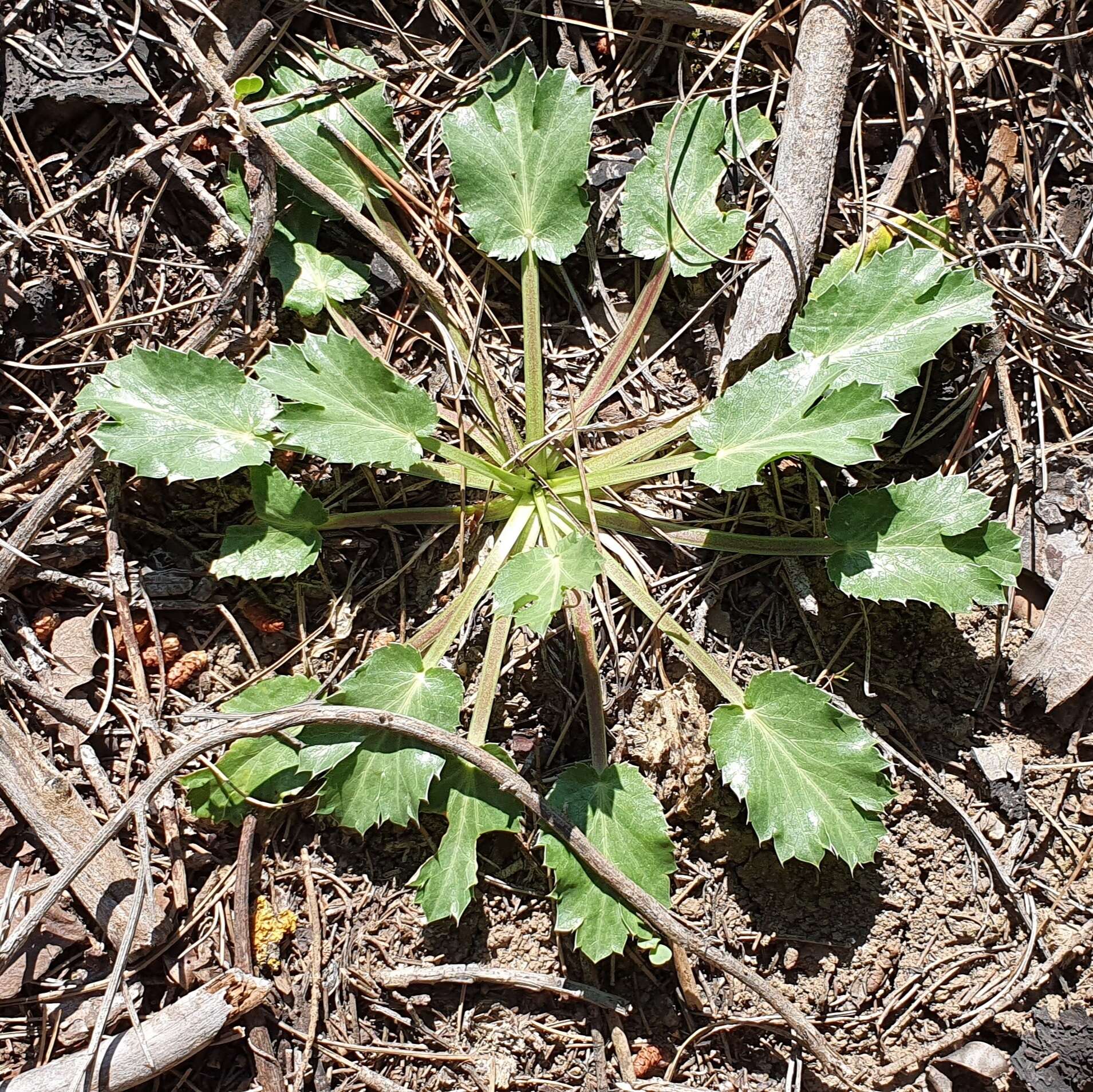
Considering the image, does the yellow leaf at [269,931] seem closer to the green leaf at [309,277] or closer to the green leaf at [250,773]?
the green leaf at [250,773]

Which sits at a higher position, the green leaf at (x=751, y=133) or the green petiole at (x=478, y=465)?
the green leaf at (x=751, y=133)

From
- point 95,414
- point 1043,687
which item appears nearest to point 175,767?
point 95,414

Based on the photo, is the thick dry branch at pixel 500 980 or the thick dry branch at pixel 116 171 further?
the thick dry branch at pixel 116 171

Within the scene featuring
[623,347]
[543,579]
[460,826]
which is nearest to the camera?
[543,579]

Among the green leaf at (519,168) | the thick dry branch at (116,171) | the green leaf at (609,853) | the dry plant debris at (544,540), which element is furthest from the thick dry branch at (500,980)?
the thick dry branch at (116,171)

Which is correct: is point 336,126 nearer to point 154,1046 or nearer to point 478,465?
point 478,465

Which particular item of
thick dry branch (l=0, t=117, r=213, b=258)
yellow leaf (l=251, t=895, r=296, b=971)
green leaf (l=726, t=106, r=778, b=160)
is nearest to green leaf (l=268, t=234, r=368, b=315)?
thick dry branch (l=0, t=117, r=213, b=258)

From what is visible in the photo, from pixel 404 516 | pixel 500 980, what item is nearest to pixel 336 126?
pixel 404 516
